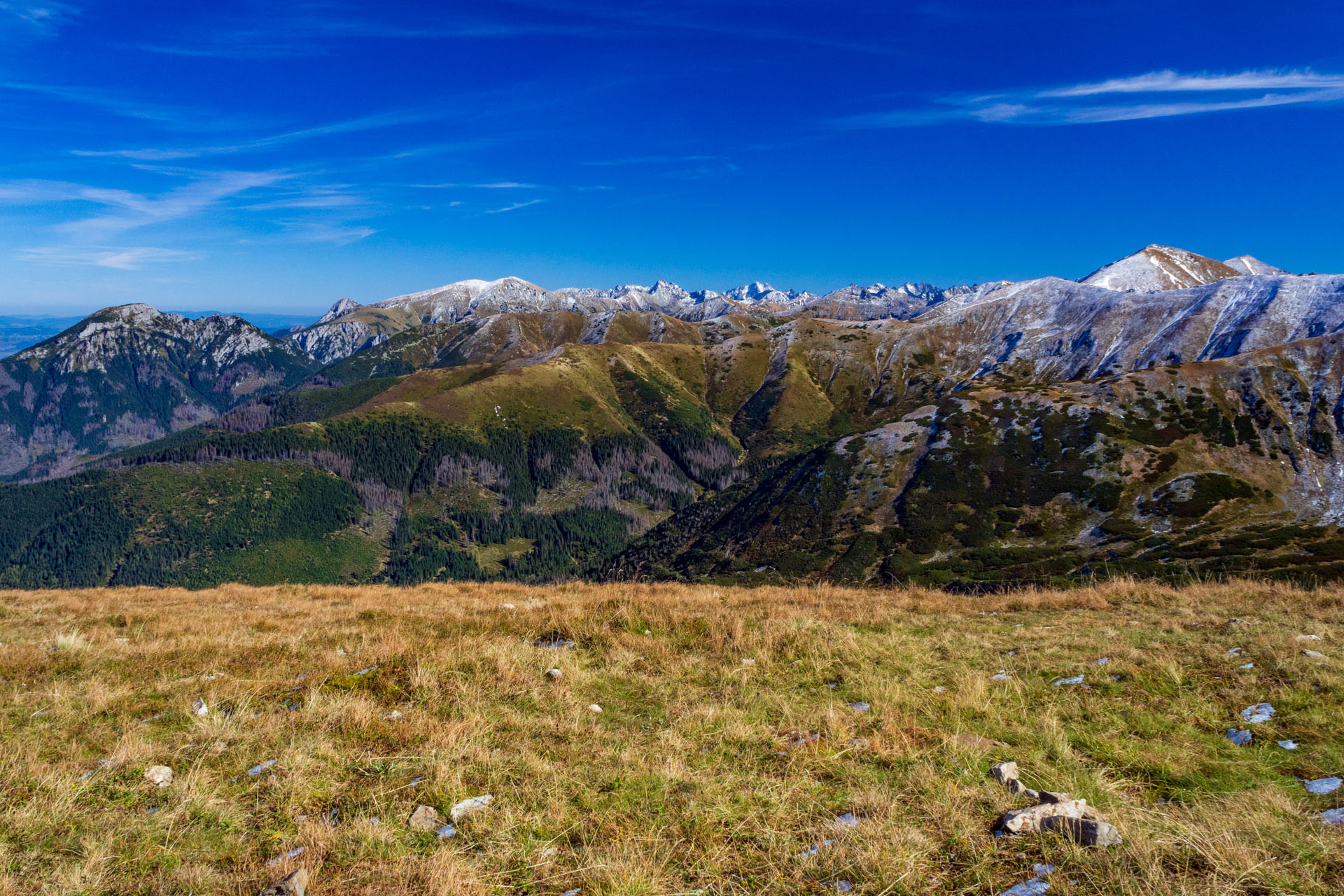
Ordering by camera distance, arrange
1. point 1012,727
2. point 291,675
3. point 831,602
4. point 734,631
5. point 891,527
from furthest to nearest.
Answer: point 891,527, point 831,602, point 734,631, point 291,675, point 1012,727

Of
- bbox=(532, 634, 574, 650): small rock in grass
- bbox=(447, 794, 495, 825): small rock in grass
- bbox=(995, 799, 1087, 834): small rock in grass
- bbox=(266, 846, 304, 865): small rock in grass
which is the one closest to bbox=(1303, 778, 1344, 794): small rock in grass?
bbox=(995, 799, 1087, 834): small rock in grass

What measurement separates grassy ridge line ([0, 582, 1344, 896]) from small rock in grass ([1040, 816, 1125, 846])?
15cm

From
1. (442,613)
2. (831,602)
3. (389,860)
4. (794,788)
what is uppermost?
(389,860)

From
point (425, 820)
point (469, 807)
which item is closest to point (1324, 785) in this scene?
point (469, 807)

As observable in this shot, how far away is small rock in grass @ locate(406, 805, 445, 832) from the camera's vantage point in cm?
698

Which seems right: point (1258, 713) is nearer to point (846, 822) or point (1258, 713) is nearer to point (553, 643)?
point (846, 822)

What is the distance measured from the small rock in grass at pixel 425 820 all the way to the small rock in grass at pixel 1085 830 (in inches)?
266

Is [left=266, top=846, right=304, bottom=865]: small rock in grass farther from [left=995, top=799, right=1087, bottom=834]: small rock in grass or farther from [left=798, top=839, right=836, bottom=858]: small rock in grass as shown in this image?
[left=995, top=799, right=1087, bottom=834]: small rock in grass

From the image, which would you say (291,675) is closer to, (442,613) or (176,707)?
(176,707)

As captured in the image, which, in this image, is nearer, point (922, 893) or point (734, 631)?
point (922, 893)

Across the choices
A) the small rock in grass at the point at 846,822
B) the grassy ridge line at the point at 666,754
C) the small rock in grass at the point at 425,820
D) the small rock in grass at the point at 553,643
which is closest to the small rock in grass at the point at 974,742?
the grassy ridge line at the point at 666,754

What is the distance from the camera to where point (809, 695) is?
11453 millimetres

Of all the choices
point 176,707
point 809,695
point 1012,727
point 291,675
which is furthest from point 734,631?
point 176,707

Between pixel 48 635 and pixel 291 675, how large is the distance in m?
11.3
